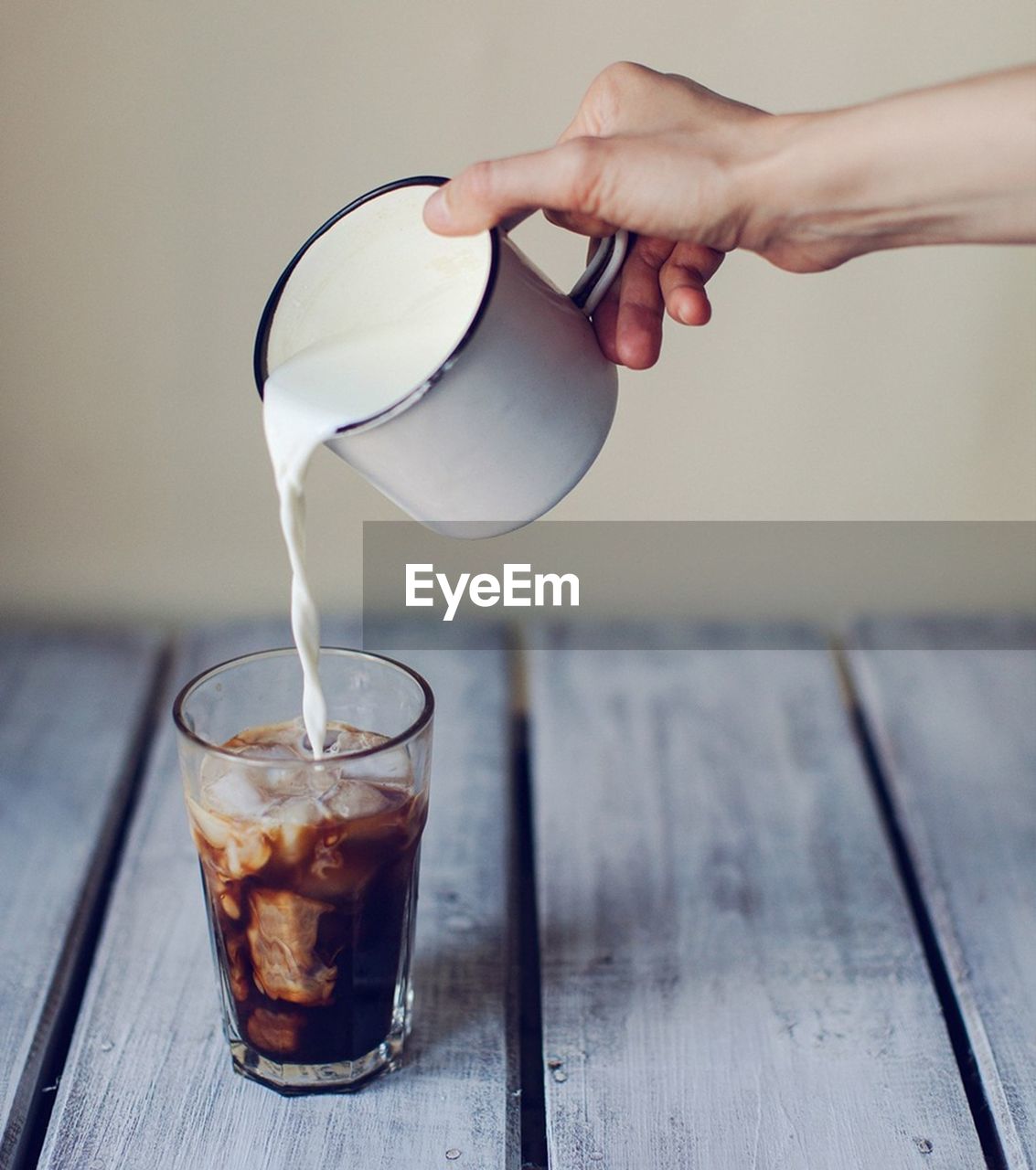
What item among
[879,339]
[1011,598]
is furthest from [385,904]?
[1011,598]

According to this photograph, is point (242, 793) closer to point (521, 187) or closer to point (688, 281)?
point (521, 187)

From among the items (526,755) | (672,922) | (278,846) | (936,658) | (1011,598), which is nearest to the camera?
(278,846)

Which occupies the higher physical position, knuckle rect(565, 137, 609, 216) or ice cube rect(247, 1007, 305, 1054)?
knuckle rect(565, 137, 609, 216)

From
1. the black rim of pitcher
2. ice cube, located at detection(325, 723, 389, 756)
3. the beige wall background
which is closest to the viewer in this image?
the black rim of pitcher

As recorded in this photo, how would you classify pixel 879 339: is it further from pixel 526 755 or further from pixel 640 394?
pixel 526 755

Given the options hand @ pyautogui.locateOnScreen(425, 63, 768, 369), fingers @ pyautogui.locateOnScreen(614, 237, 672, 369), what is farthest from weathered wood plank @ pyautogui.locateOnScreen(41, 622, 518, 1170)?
hand @ pyautogui.locateOnScreen(425, 63, 768, 369)

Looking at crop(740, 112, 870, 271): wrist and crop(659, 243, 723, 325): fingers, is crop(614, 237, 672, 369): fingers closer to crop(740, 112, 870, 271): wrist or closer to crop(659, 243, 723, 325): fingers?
crop(659, 243, 723, 325): fingers
